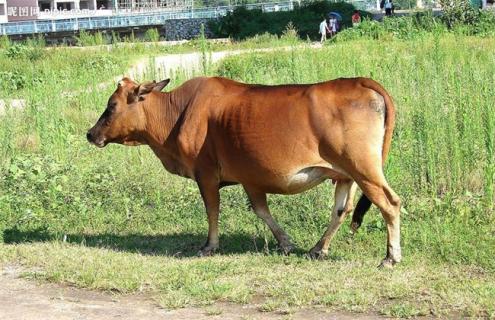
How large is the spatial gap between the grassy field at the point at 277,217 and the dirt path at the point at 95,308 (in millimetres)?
120

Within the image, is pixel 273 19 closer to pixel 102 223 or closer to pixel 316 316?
pixel 102 223

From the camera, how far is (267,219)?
7.87 meters

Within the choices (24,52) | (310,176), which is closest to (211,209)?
(310,176)

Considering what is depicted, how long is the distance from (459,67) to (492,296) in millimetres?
6732

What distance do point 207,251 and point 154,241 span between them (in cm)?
86

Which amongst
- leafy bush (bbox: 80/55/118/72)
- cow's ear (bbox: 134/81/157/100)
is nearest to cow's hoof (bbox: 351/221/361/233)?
cow's ear (bbox: 134/81/157/100)

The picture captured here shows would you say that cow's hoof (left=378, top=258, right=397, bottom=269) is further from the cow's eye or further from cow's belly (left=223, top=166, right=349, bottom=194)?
the cow's eye

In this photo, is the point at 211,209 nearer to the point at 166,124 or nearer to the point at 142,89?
→ the point at 166,124

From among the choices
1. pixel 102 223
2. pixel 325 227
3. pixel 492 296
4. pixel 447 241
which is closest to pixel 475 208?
pixel 447 241

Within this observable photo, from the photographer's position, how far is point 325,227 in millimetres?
8461

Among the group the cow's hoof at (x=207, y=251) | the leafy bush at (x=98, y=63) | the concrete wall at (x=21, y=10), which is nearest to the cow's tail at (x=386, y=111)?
the cow's hoof at (x=207, y=251)

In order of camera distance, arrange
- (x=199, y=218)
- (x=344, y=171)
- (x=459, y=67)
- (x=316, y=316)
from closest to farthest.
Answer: (x=316, y=316) → (x=344, y=171) → (x=199, y=218) → (x=459, y=67)

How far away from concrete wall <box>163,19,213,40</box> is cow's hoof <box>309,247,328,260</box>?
139 feet

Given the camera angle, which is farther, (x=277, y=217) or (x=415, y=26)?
Result: (x=415, y=26)
